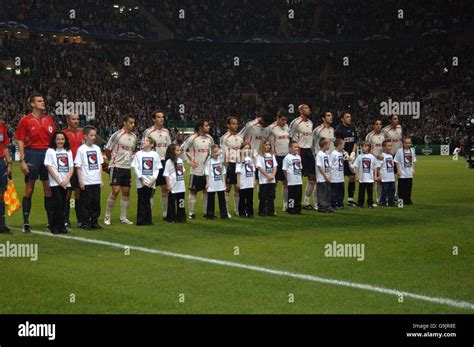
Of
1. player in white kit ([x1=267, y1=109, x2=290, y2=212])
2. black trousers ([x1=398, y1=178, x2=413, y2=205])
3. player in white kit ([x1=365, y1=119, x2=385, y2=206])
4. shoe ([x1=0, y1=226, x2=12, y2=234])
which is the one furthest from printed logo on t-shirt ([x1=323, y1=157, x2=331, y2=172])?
shoe ([x1=0, y1=226, x2=12, y2=234])

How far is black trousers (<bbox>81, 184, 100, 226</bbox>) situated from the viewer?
15.1 m

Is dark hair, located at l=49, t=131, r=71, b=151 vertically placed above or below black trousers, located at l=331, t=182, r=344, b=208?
above

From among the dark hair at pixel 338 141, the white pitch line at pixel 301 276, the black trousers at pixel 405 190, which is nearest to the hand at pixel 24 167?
the white pitch line at pixel 301 276

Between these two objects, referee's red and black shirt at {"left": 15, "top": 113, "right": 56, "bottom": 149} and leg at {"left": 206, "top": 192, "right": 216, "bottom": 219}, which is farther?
leg at {"left": 206, "top": 192, "right": 216, "bottom": 219}

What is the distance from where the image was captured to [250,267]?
10.8 metres

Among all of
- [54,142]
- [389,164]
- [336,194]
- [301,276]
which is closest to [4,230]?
[54,142]

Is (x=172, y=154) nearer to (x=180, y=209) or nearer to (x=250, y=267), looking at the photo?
(x=180, y=209)

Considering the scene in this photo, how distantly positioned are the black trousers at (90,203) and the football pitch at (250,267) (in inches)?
15.1

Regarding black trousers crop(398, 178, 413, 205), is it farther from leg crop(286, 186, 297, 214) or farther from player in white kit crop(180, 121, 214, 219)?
player in white kit crop(180, 121, 214, 219)

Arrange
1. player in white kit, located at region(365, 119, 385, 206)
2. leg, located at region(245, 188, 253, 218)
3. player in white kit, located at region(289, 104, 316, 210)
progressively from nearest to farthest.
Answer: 1. leg, located at region(245, 188, 253, 218)
2. player in white kit, located at region(289, 104, 316, 210)
3. player in white kit, located at region(365, 119, 385, 206)

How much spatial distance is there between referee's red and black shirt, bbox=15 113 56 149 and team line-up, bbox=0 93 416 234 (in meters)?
0.02

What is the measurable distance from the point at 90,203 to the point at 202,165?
10.3 ft
